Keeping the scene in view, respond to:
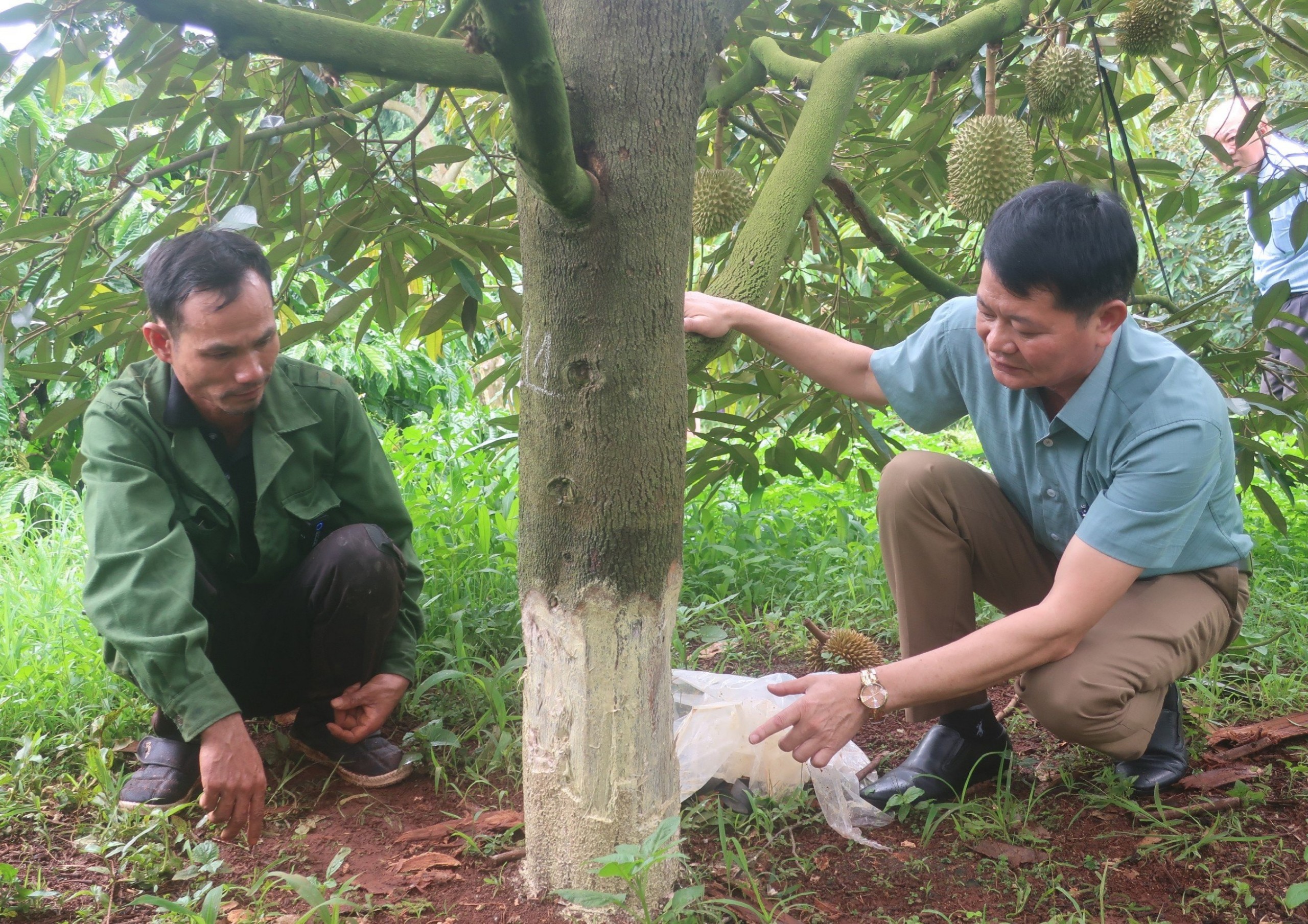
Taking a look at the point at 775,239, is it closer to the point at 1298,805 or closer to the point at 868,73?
the point at 868,73

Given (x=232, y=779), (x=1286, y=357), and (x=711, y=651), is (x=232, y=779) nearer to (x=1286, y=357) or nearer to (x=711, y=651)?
→ (x=711, y=651)

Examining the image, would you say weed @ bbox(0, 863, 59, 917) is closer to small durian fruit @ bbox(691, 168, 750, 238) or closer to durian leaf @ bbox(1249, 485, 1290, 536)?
small durian fruit @ bbox(691, 168, 750, 238)

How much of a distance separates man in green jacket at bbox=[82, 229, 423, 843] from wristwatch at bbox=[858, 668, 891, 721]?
0.91 metres

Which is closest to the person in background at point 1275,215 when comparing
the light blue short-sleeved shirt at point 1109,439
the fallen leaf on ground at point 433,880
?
the light blue short-sleeved shirt at point 1109,439

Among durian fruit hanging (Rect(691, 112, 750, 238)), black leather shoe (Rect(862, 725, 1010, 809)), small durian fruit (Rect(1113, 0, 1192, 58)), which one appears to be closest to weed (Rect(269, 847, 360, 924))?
black leather shoe (Rect(862, 725, 1010, 809))

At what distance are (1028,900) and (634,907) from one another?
62cm

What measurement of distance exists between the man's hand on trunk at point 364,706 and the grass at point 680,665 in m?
0.07

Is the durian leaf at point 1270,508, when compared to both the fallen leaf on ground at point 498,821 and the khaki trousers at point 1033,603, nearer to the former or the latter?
the khaki trousers at point 1033,603

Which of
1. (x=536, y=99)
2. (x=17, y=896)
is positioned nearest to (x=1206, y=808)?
(x=536, y=99)

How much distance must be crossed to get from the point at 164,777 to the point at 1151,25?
7.98 ft

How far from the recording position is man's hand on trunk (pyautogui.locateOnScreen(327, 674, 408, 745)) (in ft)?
6.32

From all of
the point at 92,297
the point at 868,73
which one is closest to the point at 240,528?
the point at 92,297

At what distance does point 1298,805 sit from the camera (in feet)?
5.93

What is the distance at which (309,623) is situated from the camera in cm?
200
